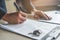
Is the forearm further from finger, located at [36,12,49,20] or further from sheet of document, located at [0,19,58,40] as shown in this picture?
sheet of document, located at [0,19,58,40]

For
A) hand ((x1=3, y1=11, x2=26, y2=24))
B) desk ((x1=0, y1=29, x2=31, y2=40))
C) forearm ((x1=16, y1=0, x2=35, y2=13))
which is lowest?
desk ((x1=0, y1=29, x2=31, y2=40))

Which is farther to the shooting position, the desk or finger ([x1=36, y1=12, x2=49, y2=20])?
finger ([x1=36, y1=12, x2=49, y2=20])

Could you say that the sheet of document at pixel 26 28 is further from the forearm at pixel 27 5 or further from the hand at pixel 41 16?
the forearm at pixel 27 5

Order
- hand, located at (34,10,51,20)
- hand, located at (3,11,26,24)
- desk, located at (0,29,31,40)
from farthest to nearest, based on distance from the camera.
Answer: hand, located at (34,10,51,20), hand, located at (3,11,26,24), desk, located at (0,29,31,40)

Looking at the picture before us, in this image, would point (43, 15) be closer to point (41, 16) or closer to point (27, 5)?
point (41, 16)

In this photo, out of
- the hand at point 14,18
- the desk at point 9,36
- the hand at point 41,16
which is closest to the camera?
the desk at point 9,36

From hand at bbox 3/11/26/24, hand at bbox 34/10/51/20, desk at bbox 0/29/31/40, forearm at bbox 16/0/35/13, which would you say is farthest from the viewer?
forearm at bbox 16/0/35/13

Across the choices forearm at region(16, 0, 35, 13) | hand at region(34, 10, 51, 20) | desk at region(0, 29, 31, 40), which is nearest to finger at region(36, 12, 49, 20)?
hand at region(34, 10, 51, 20)

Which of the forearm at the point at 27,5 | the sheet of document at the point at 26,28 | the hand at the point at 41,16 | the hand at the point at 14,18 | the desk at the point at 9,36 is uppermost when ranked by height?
the forearm at the point at 27,5

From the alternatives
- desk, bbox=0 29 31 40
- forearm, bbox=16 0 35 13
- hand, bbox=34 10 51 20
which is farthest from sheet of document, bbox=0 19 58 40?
forearm, bbox=16 0 35 13

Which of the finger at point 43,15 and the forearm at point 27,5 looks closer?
the finger at point 43,15

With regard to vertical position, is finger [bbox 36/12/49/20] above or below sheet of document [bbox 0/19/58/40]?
above

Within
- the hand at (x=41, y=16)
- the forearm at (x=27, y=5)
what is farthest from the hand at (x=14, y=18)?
the forearm at (x=27, y=5)

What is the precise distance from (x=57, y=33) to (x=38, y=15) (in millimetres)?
384
